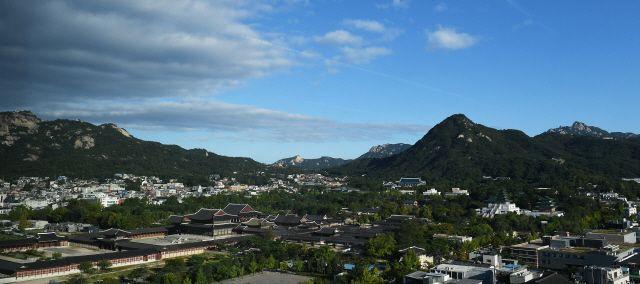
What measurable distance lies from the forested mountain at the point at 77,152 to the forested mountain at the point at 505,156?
5598cm

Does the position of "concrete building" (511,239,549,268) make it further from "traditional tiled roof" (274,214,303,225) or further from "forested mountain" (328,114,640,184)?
"forested mountain" (328,114,640,184)

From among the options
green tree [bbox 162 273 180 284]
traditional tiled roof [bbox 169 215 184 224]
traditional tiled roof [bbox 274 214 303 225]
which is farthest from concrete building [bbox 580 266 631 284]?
traditional tiled roof [bbox 169 215 184 224]

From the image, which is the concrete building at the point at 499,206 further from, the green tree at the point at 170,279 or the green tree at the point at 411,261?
the green tree at the point at 170,279

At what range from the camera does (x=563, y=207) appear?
184 ft

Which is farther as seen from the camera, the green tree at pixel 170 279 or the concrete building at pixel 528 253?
the concrete building at pixel 528 253

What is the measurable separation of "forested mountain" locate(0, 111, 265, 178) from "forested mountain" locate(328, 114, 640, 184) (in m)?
56.0

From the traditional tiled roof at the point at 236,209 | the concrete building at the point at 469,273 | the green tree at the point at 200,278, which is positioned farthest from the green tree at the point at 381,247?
the traditional tiled roof at the point at 236,209

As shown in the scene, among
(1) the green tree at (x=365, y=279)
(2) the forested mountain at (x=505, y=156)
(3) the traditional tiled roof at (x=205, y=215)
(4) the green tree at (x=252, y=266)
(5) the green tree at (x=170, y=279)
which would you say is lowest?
(4) the green tree at (x=252, y=266)

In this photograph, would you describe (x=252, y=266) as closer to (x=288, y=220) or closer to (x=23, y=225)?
(x=288, y=220)

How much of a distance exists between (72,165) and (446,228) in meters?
86.8

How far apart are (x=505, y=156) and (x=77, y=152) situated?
99.4m

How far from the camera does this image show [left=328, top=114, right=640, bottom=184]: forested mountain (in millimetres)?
86750

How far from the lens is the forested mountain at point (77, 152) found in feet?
314

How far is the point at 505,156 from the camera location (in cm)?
10325
